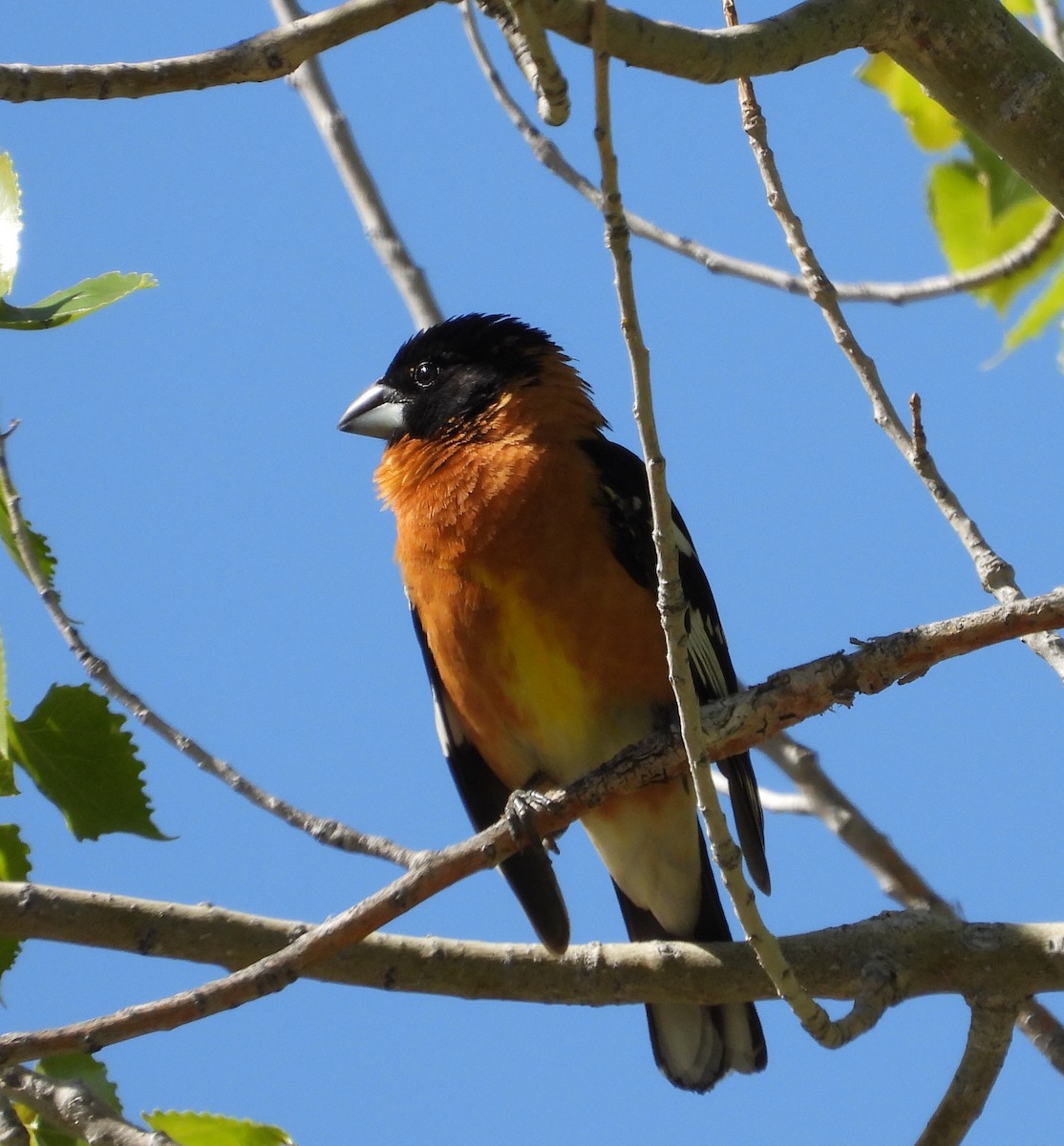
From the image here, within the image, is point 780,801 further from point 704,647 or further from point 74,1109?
point 74,1109

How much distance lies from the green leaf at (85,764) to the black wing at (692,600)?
1780 mm

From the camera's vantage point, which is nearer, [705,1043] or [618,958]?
[618,958]

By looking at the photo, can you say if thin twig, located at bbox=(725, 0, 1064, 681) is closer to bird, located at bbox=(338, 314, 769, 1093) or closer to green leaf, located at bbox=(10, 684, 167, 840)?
bird, located at bbox=(338, 314, 769, 1093)

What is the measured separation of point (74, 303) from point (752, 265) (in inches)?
90.3

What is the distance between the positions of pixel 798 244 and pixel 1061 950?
5.95 ft

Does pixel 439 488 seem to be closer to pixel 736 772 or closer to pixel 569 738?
pixel 569 738

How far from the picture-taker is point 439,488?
4.63 meters

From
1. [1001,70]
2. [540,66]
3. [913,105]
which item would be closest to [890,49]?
[1001,70]

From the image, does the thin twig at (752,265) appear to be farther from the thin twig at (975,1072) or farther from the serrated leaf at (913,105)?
the thin twig at (975,1072)

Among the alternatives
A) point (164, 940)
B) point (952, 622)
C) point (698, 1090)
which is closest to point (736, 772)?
point (698, 1090)

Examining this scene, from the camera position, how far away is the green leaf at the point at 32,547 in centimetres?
284

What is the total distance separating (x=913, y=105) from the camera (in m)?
3.90

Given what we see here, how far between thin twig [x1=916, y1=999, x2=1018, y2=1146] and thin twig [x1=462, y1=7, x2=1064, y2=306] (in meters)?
1.87

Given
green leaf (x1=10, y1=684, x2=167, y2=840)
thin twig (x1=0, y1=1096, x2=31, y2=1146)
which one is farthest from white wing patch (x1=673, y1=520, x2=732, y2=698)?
thin twig (x1=0, y1=1096, x2=31, y2=1146)
